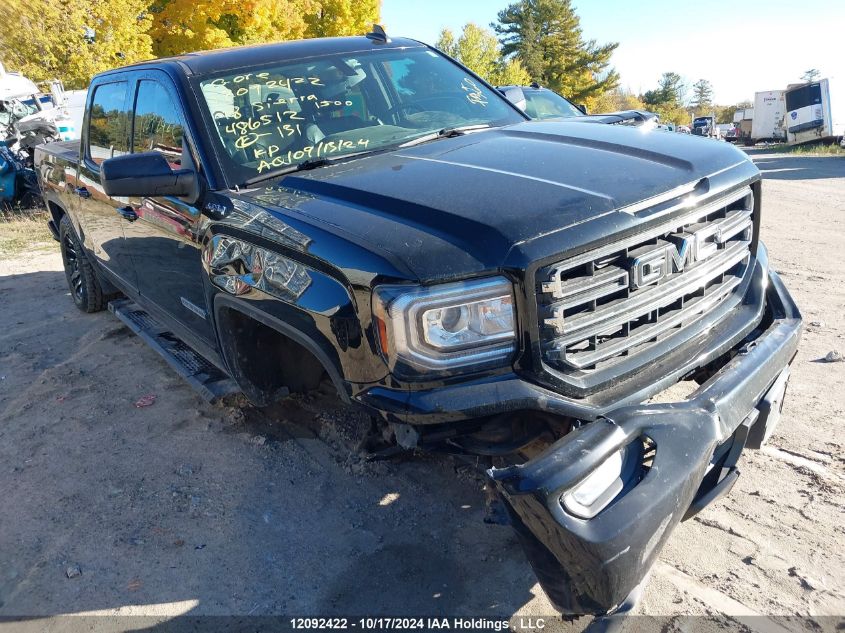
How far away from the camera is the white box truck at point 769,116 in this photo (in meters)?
32.7

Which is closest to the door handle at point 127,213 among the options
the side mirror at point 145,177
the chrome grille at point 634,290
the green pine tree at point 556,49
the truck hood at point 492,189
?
the side mirror at point 145,177

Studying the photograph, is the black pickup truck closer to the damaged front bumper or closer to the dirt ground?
the damaged front bumper

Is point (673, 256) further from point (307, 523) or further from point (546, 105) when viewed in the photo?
point (546, 105)

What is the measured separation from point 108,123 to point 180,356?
177 cm

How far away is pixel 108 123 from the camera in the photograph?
15.2 feet

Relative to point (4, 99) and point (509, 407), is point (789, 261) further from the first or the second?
point (4, 99)

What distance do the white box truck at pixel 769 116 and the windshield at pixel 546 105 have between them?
2627 centimetres

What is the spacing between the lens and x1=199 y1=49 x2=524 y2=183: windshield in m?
3.14

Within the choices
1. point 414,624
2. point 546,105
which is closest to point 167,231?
point 414,624

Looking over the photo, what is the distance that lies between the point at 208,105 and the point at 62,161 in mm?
3126

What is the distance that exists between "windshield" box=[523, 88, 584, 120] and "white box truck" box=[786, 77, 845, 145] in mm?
21555

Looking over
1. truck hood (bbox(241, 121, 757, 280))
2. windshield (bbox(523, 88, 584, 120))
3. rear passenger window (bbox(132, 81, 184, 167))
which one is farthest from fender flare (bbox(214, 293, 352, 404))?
windshield (bbox(523, 88, 584, 120))

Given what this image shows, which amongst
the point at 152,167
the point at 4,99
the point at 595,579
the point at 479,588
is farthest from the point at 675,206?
the point at 4,99

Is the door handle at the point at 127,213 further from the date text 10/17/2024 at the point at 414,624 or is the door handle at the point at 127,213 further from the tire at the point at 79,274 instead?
the date text 10/17/2024 at the point at 414,624
